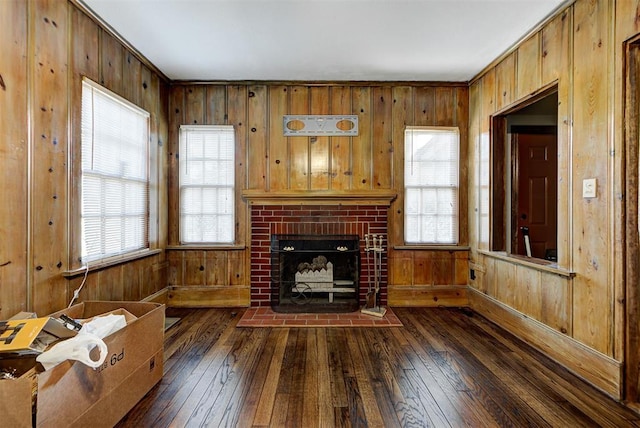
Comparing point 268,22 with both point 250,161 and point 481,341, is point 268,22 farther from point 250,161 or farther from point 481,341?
point 481,341

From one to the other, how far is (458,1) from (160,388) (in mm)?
3382

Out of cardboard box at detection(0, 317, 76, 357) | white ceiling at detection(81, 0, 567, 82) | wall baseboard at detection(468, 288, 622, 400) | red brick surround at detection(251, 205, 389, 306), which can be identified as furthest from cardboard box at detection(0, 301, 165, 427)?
wall baseboard at detection(468, 288, 622, 400)

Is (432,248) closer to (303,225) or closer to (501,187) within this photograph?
(501,187)

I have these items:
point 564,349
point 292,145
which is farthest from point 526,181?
point 292,145

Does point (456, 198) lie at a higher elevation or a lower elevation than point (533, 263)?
higher

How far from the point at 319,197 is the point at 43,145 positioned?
7.92 ft

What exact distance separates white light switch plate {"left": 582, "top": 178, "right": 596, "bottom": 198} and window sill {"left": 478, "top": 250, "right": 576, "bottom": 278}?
579 millimetres

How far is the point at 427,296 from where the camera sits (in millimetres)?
3916

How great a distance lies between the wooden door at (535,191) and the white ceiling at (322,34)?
104cm

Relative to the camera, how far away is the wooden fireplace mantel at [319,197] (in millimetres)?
3725

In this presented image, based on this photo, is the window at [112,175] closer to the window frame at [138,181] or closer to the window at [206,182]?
the window frame at [138,181]

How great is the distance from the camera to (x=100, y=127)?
107 inches

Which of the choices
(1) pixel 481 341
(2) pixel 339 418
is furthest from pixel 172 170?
(1) pixel 481 341

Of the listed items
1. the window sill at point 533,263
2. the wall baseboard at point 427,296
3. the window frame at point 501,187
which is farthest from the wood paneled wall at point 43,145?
the window frame at point 501,187
